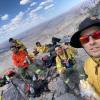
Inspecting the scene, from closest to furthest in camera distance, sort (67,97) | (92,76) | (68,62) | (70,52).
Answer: (92,76) < (67,97) < (68,62) < (70,52)

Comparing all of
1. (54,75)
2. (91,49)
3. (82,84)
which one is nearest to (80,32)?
(91,49)

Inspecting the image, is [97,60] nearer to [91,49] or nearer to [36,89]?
[91,49]

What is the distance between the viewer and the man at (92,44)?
11.1 feet

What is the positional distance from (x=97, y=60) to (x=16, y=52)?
899cm

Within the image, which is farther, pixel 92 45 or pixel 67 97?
pixel 67 97

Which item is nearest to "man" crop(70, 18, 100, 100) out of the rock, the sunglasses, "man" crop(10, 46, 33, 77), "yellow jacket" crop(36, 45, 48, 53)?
the sunglasses

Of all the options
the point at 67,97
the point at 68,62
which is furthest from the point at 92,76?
the point at 68,62

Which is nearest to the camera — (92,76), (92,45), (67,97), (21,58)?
(92,45)

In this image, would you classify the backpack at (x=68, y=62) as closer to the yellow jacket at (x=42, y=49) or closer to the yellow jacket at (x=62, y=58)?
the yellow jacket at (x=62, y=58)

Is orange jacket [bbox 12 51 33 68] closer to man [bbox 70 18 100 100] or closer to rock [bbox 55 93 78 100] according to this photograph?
rock [bbox 55 93 78 100]

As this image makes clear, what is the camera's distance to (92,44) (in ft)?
11.2

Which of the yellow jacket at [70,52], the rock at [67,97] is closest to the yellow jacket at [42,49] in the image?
the yellow jacket at [70,52]

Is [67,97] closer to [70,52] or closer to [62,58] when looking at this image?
[62,58]

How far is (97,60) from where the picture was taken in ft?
11.3
